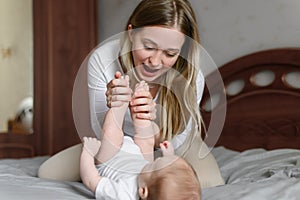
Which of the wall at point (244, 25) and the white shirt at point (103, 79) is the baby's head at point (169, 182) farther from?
the wall at point (244, 25)

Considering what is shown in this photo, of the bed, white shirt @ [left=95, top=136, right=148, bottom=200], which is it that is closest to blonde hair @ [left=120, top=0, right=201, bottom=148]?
white shirt @ [left=95, top=136, right=148, bottom=200]

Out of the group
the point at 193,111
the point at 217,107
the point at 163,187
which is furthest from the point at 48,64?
the point at 163,187

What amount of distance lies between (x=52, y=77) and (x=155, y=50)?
4.62 feet

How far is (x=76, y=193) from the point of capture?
1106 millimetres

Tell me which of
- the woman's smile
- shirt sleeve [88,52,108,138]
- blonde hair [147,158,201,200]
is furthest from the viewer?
shirt sleeve [88,52,108,138]

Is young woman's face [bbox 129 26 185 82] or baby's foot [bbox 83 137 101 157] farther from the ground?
young woman's face [bbox 129 26 185 82]

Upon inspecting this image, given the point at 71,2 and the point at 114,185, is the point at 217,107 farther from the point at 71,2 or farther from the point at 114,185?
the point at 71,2

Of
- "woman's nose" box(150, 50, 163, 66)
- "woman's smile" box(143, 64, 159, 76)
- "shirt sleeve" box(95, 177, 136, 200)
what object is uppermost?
"woman's nose" box(150, 50, 163, 66)

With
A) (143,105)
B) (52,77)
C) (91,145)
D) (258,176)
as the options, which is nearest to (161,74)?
(143,105)

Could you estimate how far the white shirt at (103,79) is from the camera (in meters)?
1.37

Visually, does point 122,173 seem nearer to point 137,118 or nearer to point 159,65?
point 137,118

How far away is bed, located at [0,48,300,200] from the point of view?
1359 mm

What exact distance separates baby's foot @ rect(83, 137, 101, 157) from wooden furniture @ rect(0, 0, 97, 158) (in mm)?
→ 1420

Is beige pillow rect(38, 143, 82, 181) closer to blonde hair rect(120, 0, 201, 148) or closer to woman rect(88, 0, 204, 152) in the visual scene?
woman rect(88, 0, 204, 152)
